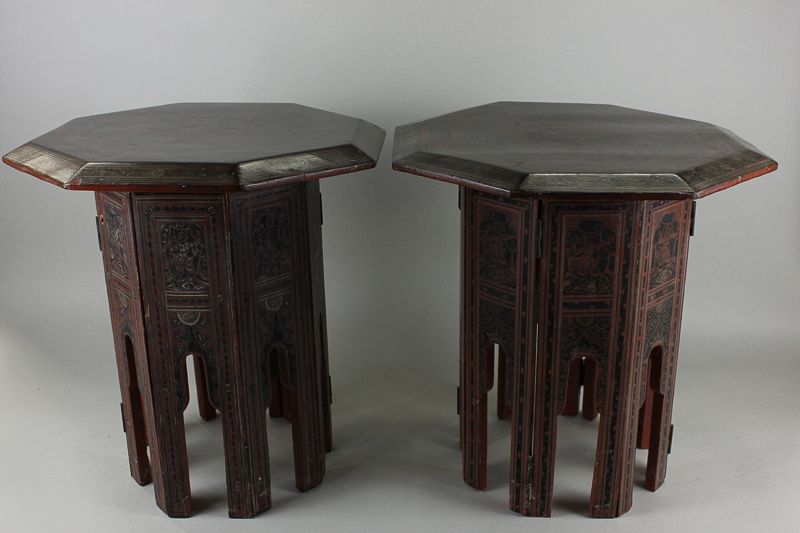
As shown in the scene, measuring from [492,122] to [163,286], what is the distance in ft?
3.84

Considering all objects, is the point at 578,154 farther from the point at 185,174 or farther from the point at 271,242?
the point at 185,174

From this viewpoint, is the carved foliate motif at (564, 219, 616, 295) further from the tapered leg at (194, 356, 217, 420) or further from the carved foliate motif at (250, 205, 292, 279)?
the tapered leg at (194, 356, 217, 420)

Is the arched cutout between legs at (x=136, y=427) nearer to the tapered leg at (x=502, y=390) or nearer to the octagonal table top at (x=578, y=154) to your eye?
the octagonal table top at (x=578, y=154)

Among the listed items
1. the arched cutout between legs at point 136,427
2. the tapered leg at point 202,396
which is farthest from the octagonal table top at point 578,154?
the tapered leg at point 202,396

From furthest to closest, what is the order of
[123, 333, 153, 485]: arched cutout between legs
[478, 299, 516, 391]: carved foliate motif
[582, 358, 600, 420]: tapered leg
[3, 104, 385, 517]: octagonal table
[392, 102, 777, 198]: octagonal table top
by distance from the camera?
1. [582, 358, 600, 420]: tapered leg
2. [123, 333, 153, 485]: arched cutout between legs
3. [478, 299, 516, 391]: carved foliate motif
4. [3, 104, 385, 517]: octagonal table
5. [392, 102, 777, 198]: octagonal table top

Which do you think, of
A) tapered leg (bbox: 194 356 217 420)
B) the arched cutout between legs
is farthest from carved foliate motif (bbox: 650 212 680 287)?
tapered leg (bbox: 194 356 217 420)

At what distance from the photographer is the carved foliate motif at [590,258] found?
2.19m

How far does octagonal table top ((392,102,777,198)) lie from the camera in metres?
2.02

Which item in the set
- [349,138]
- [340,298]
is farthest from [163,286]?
[340,298]

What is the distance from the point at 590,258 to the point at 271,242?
877 millimetres

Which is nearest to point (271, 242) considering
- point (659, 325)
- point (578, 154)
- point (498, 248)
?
point (498, 248)

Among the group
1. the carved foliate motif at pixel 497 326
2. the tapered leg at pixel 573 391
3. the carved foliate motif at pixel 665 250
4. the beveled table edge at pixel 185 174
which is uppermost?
the beveled table edge at pixel 185 174

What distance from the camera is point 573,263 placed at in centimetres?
222

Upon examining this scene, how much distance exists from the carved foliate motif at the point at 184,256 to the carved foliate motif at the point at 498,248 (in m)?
0.78
